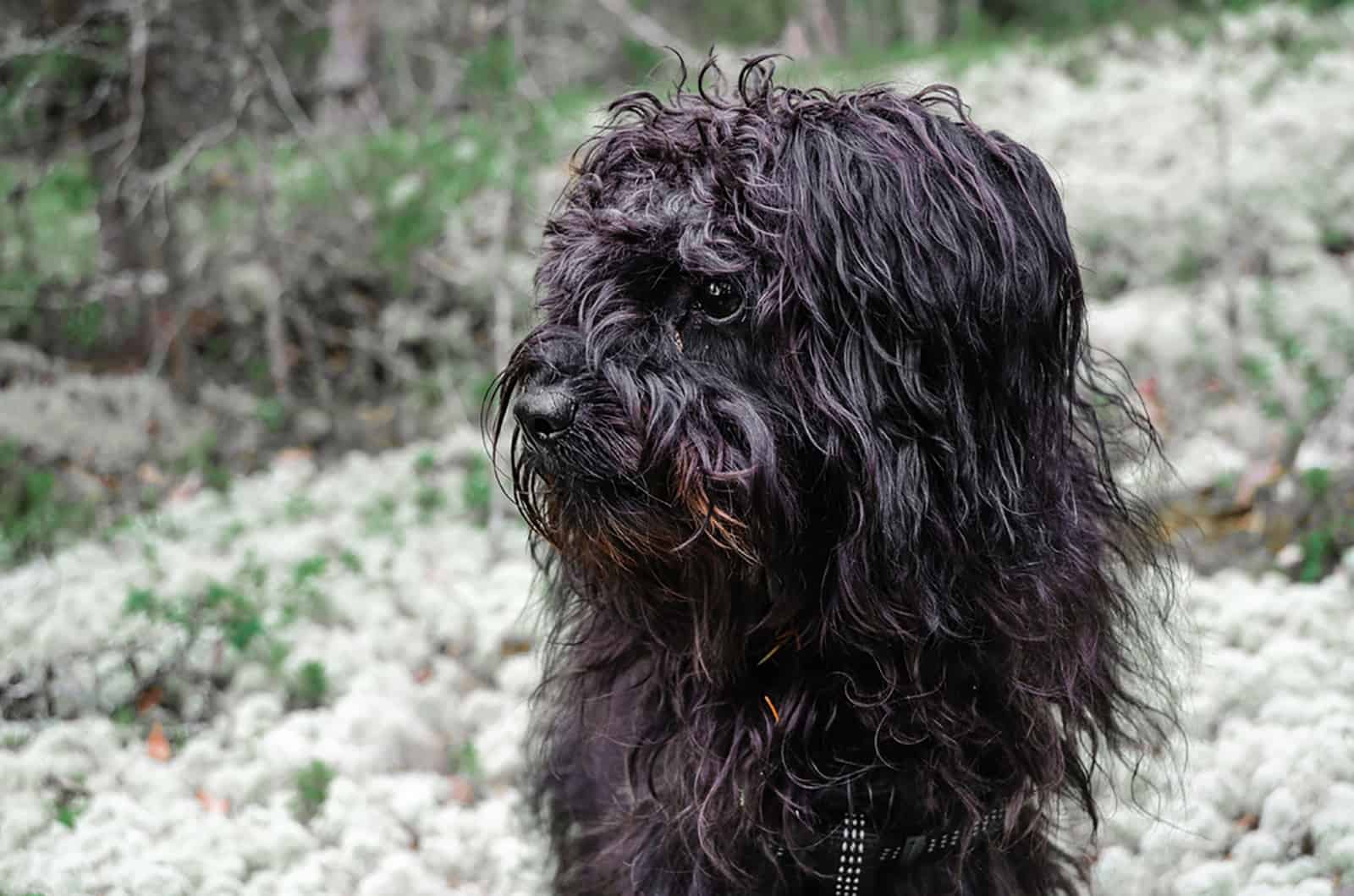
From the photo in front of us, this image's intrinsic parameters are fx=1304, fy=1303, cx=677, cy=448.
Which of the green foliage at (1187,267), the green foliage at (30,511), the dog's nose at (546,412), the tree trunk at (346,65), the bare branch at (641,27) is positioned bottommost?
the dog's nose at (546,412)

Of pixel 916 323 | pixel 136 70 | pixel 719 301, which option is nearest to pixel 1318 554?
pixel 916 323

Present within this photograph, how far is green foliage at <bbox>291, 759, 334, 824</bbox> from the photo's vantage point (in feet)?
12.1

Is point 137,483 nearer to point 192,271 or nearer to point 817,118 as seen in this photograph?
point 192,271

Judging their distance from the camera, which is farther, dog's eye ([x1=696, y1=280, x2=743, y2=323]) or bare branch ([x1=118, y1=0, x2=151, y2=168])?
bare branch ([x1=118, y1=0, x2=151, y2=168])

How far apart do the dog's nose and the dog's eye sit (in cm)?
28

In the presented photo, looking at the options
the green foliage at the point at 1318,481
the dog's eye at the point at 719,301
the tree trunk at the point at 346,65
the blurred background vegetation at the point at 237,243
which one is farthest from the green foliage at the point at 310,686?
the tree trunk at the point at 346,65

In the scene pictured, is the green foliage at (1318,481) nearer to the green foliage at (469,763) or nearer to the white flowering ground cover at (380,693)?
the white flowering ground cover at (380,693)

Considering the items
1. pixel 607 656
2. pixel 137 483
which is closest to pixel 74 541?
pixel 137 483

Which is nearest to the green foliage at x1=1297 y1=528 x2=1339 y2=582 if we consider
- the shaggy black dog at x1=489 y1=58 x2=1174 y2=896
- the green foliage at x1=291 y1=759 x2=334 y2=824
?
the shaggy black dog at x1=489 y1=58 x2=1174 y2=896

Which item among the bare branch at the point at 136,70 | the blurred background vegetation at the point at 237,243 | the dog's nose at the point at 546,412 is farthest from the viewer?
the blurred background vegetation at the point at 237,243

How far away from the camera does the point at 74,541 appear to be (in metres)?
5.59

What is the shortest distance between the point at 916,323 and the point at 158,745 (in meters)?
3.04

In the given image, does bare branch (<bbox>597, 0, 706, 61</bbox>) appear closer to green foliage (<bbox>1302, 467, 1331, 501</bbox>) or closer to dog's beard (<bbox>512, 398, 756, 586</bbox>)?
green foliage (<bbox>1302, 467, 1331, 501</bbox>)

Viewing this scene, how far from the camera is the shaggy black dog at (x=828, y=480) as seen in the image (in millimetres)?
2072
